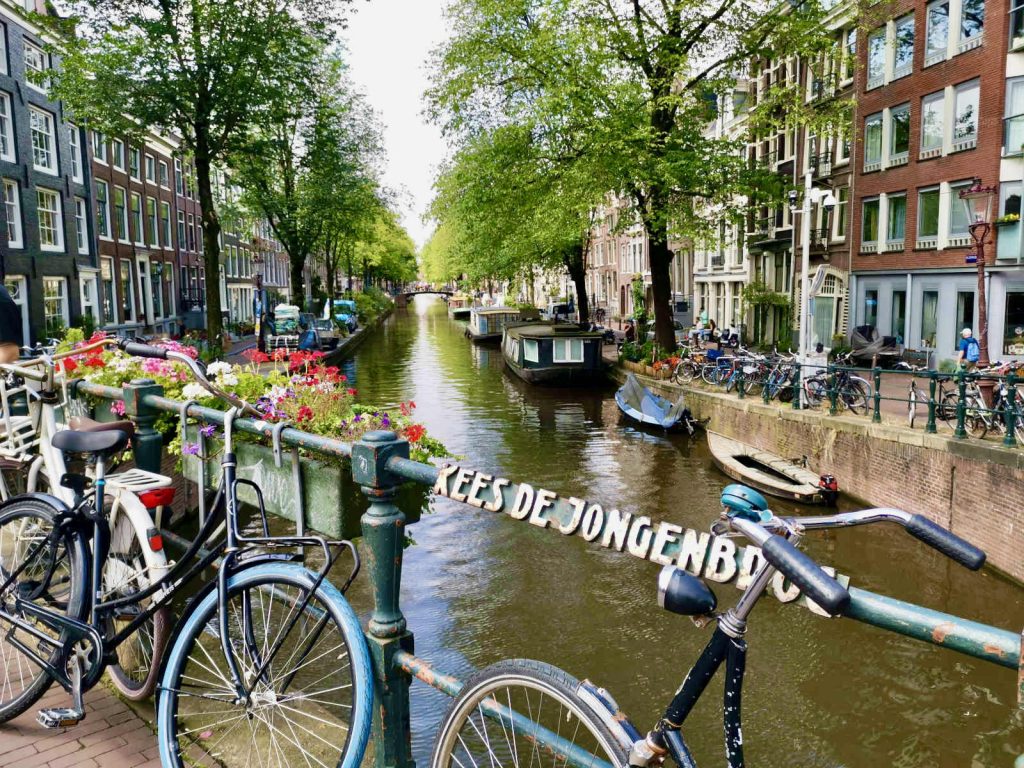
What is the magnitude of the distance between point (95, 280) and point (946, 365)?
96.2ft

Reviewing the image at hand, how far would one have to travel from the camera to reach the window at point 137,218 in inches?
1406

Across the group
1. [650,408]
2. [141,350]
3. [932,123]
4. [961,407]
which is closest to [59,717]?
[141,350]

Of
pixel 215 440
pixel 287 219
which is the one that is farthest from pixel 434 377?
pixel 215 440

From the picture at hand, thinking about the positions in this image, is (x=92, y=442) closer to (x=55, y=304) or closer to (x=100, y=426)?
(x=100, y=426)

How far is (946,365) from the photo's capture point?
19938mm

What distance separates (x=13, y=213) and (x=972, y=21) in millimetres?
28580

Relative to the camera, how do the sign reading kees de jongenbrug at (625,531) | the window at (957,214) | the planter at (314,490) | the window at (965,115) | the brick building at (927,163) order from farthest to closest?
the window at (957,214)
the window at (965,115)
the brick building at (927,163)
the planter at (314,490)
the sign reading kees de jongenbrug at (625,531)

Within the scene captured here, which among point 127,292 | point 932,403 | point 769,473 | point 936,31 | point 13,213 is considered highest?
point 936,31

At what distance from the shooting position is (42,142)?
27109 millimetres

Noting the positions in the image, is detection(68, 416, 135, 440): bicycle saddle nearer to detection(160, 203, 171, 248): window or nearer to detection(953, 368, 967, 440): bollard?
detection(953, 368, 967, 440): bollard

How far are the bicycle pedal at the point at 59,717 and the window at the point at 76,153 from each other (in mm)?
30982

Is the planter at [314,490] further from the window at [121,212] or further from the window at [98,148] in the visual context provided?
the window at [121,212]

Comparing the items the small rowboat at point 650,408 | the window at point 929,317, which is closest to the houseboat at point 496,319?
the window at point 929,317

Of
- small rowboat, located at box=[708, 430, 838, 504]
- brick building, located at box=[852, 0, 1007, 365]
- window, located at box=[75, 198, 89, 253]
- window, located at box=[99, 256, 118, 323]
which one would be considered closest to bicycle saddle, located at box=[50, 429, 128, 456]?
small rowboat, located at box=[708, 430, 838, 504]
